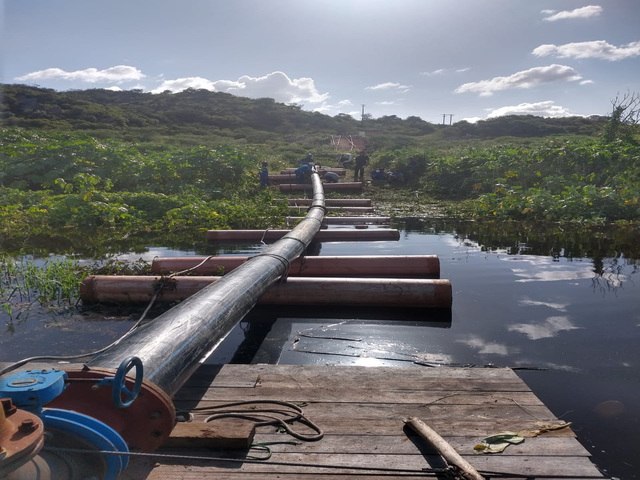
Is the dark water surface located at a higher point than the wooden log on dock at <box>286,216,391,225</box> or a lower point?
lower

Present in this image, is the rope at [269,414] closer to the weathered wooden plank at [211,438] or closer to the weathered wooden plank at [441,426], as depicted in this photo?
the weathered wooden plank at [441,426]

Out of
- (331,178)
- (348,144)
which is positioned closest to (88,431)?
(331,178)

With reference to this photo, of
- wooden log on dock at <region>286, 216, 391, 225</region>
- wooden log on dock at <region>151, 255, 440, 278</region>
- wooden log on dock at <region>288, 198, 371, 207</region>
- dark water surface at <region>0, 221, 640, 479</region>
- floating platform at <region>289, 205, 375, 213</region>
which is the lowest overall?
dark water surface at <region>0, 221, 640, 479</region>

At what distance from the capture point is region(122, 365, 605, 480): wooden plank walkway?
111 inches

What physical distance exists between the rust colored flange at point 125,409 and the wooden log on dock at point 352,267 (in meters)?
5.20

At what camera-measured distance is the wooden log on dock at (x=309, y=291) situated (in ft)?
20.6

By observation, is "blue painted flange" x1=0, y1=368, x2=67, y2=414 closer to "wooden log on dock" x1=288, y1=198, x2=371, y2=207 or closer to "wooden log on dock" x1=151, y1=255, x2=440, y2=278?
"wooden log on dock" x1=151, y1=255, x2=440, y2=278

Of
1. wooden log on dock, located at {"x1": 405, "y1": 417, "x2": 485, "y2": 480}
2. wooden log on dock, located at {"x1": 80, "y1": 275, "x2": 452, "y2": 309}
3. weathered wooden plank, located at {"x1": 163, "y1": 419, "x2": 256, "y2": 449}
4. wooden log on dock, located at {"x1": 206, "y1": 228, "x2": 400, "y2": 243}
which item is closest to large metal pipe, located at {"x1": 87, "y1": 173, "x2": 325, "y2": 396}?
weathered wooden plank, located at {"x1": 163, "y1": 419, "x2": 256, "y2": 449}

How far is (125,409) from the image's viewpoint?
231 cm

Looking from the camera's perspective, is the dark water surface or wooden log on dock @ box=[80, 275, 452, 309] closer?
the dark water surface

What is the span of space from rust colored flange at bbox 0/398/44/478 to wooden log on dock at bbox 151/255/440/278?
592 cm

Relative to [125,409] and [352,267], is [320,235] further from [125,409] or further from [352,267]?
[125,409]

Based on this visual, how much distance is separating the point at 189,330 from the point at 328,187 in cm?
1592

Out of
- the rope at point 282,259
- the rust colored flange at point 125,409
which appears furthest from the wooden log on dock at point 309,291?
the rust colored flange at point 125,409
